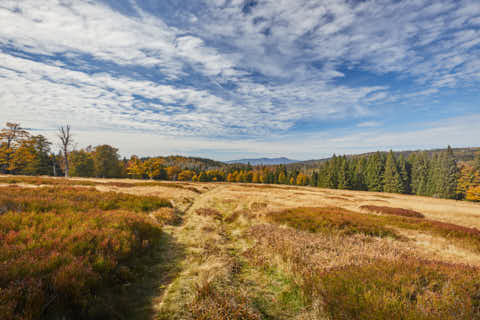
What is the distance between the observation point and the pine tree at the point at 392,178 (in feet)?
191

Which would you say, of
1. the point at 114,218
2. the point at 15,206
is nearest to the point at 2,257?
the point at 114,218

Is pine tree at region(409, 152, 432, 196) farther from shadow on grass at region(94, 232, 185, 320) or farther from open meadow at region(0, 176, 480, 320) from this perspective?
shadow on grass at region(94, 232, 185, 320)

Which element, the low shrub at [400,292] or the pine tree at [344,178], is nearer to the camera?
the low shrub at [400,292]

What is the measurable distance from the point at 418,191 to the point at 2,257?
278ft

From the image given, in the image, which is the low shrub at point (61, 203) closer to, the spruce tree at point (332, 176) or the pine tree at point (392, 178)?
the spruce tree at point (332, 176)

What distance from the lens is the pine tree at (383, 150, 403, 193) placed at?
58281 mm

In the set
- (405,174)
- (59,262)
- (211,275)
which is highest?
(59,262)

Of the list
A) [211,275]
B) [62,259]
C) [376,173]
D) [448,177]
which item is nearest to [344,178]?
[376,173]

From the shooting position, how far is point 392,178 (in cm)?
5953

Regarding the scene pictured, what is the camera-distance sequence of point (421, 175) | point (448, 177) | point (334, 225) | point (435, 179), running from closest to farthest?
point (334, 225) → point (448, 177) → point (435, 179) → point (421, 175)

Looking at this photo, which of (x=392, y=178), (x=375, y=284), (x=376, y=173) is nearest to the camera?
(x=375, y=284)

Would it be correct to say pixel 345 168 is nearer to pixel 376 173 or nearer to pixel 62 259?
pixel 376 173

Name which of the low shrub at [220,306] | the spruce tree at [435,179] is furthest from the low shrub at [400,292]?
the spruce tree at [435,179]

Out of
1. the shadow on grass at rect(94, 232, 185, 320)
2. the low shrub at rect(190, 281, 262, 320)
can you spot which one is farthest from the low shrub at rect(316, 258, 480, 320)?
the shadow on grass at rect(94, 232, 185, 320)
